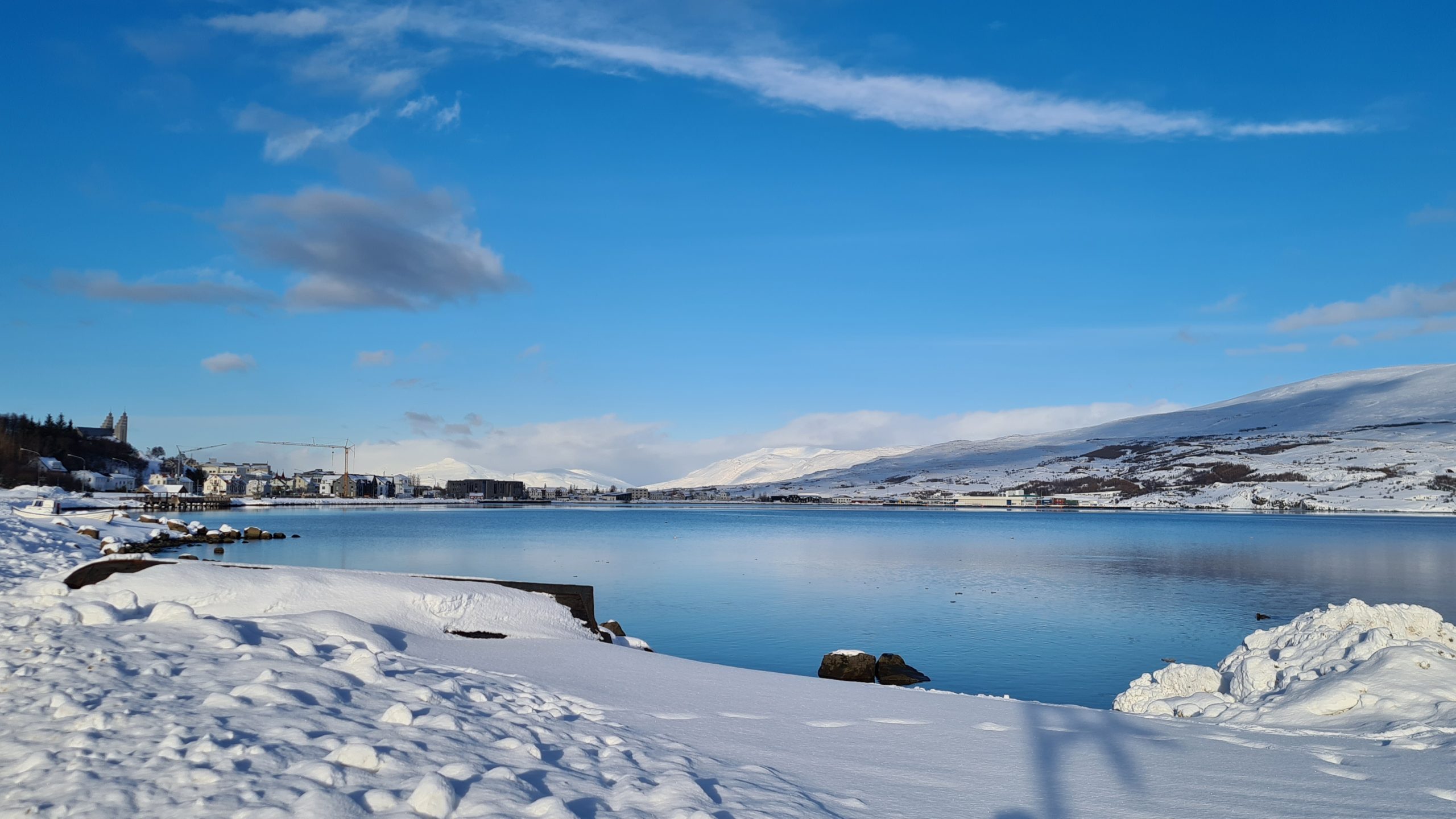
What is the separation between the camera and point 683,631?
2331cm

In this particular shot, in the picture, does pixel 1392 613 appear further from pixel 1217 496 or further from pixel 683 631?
pixel 1217 496

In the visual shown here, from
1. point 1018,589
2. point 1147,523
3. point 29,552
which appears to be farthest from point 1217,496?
point 29,552

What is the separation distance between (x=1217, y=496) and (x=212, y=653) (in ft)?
655

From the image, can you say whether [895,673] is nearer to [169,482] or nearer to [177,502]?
[177,502]

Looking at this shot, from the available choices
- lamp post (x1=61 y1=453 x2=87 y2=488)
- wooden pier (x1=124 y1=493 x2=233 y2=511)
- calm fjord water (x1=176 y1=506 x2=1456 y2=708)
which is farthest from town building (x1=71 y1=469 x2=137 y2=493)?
calm fjord water (x1=176 y1=506 x2=1456 y2=708)

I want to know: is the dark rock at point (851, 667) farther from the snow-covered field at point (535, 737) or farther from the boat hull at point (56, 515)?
the boat hull at point (56, 515)

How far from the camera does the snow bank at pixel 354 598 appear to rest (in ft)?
33.7

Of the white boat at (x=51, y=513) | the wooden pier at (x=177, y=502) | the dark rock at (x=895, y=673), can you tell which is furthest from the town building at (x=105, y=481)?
the dark rock at (x=895, y=673)

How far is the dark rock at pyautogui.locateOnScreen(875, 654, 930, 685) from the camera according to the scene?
1706 cm

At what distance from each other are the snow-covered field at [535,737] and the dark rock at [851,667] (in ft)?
20.2

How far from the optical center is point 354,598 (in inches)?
442

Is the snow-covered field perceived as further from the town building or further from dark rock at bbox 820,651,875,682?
the town building

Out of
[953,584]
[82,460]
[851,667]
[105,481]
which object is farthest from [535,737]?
[105,481]

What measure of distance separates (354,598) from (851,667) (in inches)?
367
